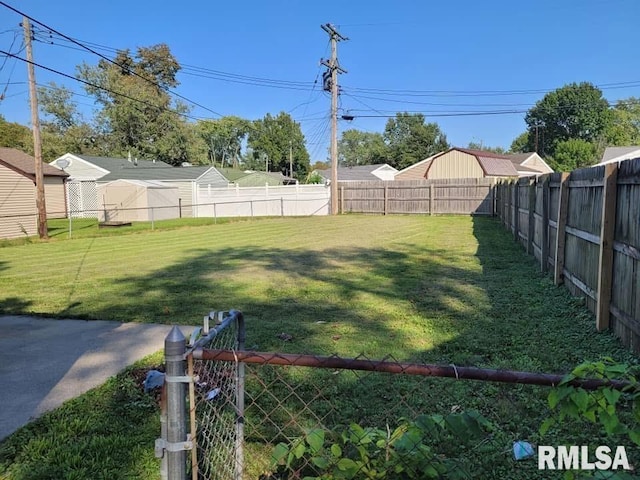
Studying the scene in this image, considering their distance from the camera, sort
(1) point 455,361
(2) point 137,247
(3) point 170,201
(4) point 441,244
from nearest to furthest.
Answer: (1) point 455,361 → (4) point 441,244 → (2) point 137,247 → (3) point 170,201

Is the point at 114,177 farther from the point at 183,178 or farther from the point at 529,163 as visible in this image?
the point at 529,163

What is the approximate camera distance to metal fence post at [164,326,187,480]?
1591mm

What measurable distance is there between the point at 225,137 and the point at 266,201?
169ft

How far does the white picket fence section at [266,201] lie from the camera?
26.2 metres

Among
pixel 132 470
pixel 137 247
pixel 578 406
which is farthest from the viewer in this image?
pixel 137 247

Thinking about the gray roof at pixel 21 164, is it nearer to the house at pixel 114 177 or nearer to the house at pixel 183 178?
the house at pixel 114 177

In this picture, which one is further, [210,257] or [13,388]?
[210,257]

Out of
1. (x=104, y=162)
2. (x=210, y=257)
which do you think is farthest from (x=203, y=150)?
(x=210, y=257)

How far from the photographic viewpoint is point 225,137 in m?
75.1

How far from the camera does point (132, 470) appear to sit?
8.30 feet

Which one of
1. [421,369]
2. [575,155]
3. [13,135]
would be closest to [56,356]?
[421,369]

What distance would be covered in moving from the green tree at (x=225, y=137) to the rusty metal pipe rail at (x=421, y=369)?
72955 mm

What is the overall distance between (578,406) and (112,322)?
525cm

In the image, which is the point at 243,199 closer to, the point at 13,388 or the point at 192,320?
the point at 192,320
